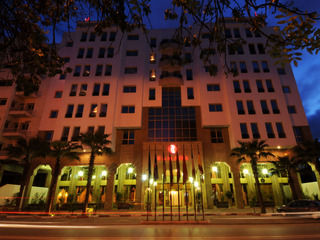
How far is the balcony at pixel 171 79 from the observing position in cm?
3319

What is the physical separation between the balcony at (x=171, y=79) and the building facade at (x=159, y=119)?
0.19m

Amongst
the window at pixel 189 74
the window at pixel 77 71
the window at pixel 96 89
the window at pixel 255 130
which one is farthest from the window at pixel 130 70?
the window at pixel 255 130

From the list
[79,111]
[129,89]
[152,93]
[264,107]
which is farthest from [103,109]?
[264,107]

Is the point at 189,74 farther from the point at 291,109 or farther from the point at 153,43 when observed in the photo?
the point at 291,109

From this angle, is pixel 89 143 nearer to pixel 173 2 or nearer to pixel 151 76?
pixel 151 76

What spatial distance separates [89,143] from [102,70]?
52.4 feet

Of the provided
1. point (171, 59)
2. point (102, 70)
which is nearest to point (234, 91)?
point (102, 70)

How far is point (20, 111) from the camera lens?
1230 inches

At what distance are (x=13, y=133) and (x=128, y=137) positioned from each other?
1880 cm

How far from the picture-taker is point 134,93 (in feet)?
109

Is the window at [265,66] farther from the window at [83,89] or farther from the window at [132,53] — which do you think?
the window at [83,89]

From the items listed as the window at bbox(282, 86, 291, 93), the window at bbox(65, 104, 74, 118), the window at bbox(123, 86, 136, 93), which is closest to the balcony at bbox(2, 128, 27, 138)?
the window at bbox(65, 104, 74, 118)

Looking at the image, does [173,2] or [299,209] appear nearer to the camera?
[173,2]

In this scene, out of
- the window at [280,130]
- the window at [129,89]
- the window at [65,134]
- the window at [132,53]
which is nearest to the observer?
the window at [280,130]
